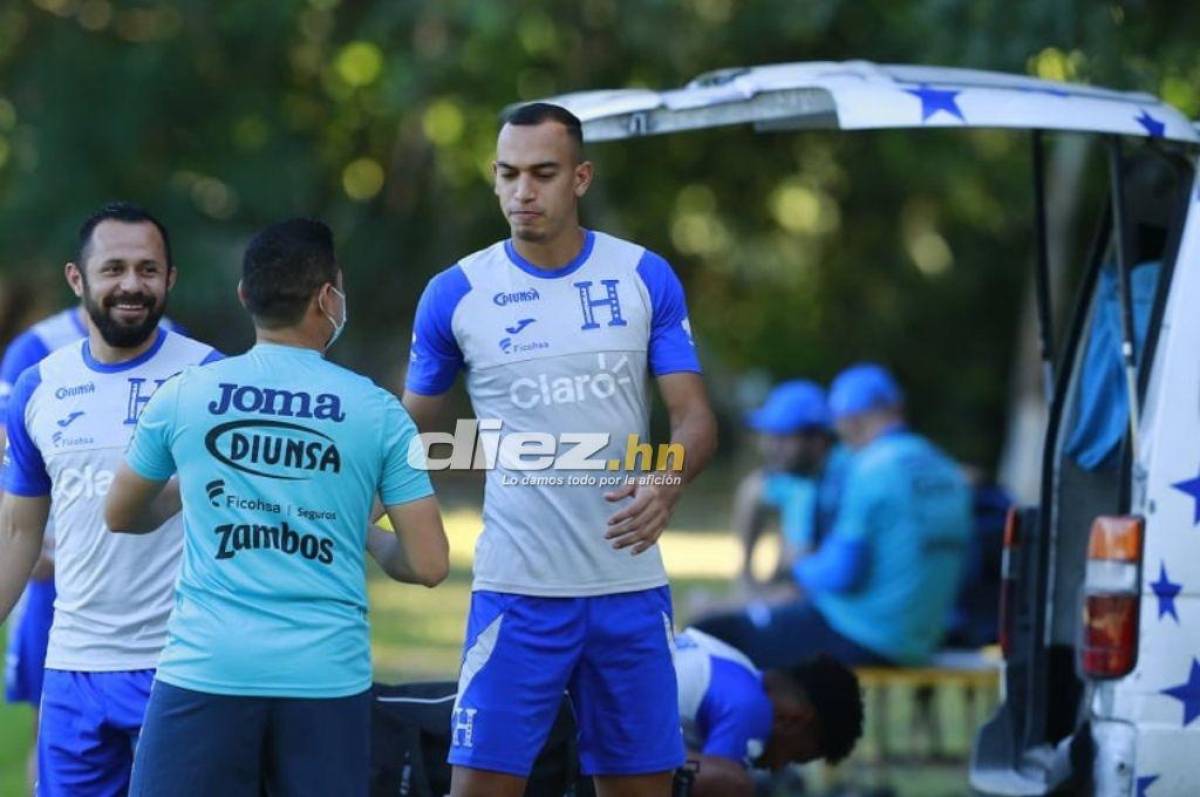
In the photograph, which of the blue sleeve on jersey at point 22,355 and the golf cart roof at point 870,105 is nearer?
the golf cart roof at point 870,105

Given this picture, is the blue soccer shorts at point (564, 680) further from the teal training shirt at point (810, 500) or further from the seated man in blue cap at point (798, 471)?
the seated man in blue cap at point (798, 471)

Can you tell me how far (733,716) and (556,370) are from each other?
5.63 feet

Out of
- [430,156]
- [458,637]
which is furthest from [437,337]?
[430,156]

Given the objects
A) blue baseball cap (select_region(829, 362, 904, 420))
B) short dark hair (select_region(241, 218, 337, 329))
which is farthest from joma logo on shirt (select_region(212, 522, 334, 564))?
blue baseball cap (select_region(829, 362, 904, 420))

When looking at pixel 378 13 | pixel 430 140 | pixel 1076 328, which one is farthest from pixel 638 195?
pixel 1076 328

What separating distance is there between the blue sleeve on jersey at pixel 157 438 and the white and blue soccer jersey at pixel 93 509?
0.84 meters

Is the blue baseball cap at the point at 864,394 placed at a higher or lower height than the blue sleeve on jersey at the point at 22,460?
higher

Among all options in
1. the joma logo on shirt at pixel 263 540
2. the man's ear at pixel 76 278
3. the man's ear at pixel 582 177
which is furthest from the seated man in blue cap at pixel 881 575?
the joma logo on shirt at pixel 263 540

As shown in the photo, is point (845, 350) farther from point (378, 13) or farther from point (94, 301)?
point (94, 301)

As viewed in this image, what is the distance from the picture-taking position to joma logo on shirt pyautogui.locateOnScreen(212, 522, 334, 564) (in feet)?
16.6

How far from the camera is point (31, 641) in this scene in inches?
294

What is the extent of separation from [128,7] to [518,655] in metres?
20.9

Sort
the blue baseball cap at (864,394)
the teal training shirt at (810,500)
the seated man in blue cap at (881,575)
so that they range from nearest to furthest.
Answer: the seated man in blue cap at (881,575) → the blue baseball cap at (864,394) → the teal training shirt at (810,500)

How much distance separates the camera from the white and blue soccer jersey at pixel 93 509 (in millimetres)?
6004
